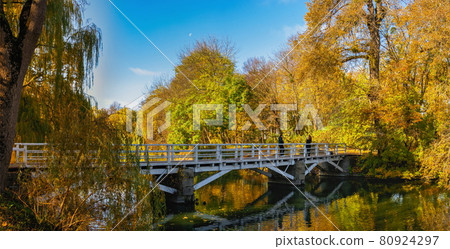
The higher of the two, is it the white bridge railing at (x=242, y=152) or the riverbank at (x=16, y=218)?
the white bridge railing at (x=242, y=152)

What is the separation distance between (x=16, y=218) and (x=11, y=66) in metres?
2.89

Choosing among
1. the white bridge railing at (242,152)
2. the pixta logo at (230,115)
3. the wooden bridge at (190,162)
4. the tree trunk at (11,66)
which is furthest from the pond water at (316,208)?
the pixta logo at (230,115)

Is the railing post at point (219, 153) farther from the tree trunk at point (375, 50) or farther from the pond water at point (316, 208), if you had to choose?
the tree trunk at point (375, 50)

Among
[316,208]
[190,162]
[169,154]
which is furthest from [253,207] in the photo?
[169,154]

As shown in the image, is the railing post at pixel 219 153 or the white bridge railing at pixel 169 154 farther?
the railing post at pixel 219 153

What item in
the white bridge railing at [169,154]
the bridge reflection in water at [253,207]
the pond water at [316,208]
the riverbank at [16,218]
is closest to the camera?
the riverbank at [16,218]

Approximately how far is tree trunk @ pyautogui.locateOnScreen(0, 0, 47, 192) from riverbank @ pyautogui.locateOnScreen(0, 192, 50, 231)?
0.44m

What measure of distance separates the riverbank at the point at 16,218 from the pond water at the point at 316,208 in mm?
3118

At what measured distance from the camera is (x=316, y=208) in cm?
1231

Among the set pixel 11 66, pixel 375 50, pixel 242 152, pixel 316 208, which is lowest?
pixel 316 208

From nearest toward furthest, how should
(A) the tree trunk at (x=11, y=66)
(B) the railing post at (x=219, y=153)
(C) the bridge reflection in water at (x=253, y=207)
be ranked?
(A) the tree trunk at (x=11, y=66) → (C) the bridge reflection in water at (x=253, y=207) → (B) the railing post at (x=219, y=153)

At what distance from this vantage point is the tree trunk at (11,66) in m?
6.86

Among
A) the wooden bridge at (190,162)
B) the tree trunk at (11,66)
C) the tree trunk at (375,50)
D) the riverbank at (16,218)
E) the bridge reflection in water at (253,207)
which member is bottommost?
the bridge reflection in water at (253,207)

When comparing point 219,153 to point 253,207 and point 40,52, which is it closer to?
point 253,207
